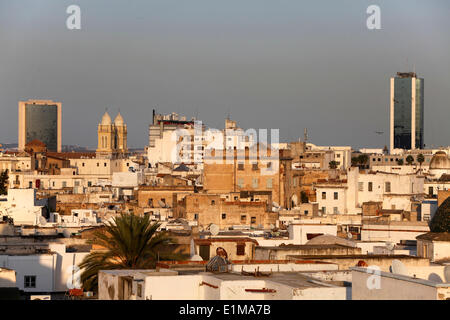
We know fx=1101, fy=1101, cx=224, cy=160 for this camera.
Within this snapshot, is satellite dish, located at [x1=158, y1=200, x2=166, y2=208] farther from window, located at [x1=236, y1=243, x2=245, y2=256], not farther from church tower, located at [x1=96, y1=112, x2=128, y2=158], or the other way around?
church tower, located at [x1=96, y1=112, x2=128, y2=158]

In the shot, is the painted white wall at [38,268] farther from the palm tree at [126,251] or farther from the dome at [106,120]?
the dome at [106,120]

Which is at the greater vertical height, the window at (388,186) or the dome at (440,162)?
the dome at (440,162)

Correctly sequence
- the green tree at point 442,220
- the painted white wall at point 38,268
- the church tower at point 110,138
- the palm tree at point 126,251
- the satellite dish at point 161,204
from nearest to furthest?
the palm tree at point 126,251 < the painted white wall at point 38,268 < the green tree at point 442,220 < the satellite dish at point 161,204 < the church tower at point 110,138

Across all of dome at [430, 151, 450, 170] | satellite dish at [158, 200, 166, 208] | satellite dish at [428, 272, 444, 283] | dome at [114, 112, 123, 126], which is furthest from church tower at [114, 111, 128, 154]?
satellite dish at [428, 272, 444, 283]

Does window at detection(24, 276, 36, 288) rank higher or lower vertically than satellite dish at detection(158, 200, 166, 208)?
lower

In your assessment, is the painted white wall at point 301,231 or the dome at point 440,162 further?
the dome at point 440,162

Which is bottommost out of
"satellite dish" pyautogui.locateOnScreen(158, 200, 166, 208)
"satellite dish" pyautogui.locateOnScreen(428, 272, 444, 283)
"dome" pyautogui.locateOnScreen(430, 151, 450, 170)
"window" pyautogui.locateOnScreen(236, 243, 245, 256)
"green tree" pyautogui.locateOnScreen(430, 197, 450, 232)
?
"satellite dish" pyautogui.locateOnScreen(158, 200, 166, 208)

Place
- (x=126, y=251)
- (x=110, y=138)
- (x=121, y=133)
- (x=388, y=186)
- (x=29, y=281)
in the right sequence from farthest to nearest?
(x=121, y=133)
(x=110, y=138)
(x=388, y=186)
(x=29, y=281)
(x=126, y=251)

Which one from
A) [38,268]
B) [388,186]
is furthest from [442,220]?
[388,186]

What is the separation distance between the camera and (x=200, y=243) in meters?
24.9

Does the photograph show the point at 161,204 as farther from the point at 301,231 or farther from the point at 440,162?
the point at 440,162

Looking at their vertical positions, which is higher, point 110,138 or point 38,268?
point 110,138

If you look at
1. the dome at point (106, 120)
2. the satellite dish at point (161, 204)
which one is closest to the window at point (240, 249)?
the satellite dish at point (161, 204)
